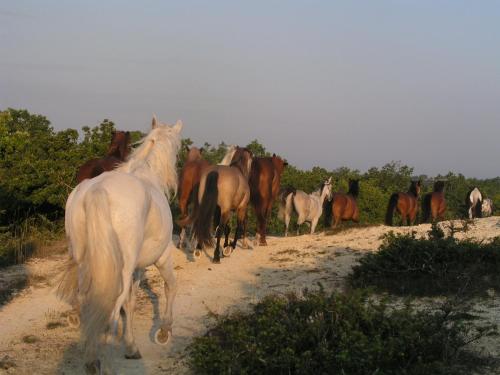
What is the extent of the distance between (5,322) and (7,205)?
713cm

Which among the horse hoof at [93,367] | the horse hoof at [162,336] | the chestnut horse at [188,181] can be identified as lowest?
the horse hoof at [162,336]

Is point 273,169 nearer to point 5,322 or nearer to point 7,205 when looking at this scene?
point 7,205

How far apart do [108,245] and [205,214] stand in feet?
17.6

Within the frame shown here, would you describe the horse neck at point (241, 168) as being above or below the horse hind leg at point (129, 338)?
above

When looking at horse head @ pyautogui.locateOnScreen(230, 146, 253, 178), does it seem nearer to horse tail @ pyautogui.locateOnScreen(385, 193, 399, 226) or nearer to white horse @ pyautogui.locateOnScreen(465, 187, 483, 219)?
horse tail @ pyautogui.locateOnScreen(385, 193, 399, 226)

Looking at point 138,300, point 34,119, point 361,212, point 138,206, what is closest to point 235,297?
point 138,300

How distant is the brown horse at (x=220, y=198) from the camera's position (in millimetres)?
9891

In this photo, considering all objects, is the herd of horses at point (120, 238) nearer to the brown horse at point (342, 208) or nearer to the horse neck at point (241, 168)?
the horse neck at point (241, 168)

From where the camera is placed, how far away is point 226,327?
508 centimetres

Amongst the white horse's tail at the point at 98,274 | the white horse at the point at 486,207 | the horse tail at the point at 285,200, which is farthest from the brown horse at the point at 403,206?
the white horse's tail at the point at 98,274

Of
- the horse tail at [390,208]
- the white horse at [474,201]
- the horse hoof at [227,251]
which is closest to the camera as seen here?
the horse hoof at [227,251]

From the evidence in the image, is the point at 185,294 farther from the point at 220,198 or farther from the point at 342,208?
the point at 342,208

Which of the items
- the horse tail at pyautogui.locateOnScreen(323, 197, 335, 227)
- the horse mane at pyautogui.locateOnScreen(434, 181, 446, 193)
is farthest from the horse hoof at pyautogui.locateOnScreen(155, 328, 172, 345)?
the horse mane at pyautogui.locateOnScreen(434, 181, 446, 193)

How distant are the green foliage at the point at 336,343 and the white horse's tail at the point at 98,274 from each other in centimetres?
84
